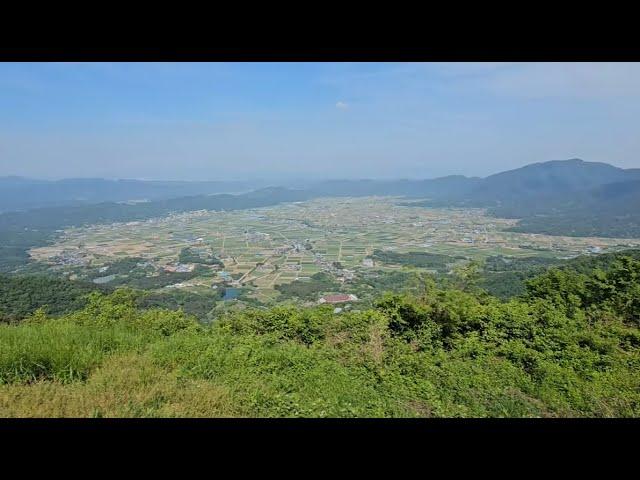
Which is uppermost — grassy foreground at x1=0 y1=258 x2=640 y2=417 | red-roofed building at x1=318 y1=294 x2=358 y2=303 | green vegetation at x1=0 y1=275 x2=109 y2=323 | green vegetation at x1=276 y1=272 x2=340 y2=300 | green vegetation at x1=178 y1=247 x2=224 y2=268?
grassy foreground at x1=0 y1=258 x2=640 y2=417

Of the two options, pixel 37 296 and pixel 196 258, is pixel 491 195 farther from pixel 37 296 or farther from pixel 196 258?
pixel 37 296

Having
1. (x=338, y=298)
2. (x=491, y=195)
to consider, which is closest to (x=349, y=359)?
(x=338, y=298)

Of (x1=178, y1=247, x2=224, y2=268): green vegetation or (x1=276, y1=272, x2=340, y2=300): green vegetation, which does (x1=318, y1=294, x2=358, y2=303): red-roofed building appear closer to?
(x1=276, y1=272, x2=340, y2=300): green vegetation

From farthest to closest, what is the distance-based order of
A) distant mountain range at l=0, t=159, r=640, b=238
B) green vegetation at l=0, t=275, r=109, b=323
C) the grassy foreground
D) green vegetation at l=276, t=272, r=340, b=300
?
distant mountain range at l=0, t=159, r=640, b=238
green vegetation at l=276, t=272, r=340, b=300
green vegetation at l=0, t=275, r=109, b=323
the grassy foreground

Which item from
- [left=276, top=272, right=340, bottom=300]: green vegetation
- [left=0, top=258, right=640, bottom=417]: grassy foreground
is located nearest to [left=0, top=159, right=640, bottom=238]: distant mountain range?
[left=276, top=272, right=340, bottom=300]: green vegetation

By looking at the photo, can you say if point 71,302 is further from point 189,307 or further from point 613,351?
point 613,351

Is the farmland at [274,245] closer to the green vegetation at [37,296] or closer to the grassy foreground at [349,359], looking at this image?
the green vegetation at [37,296]

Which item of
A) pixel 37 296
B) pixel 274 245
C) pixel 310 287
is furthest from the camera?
pixel 274 245

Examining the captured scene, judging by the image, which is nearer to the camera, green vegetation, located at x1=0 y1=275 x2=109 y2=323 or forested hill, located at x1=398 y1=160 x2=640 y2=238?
green vegetation, located at x1=0 y1=275 x2=109 y2=323
